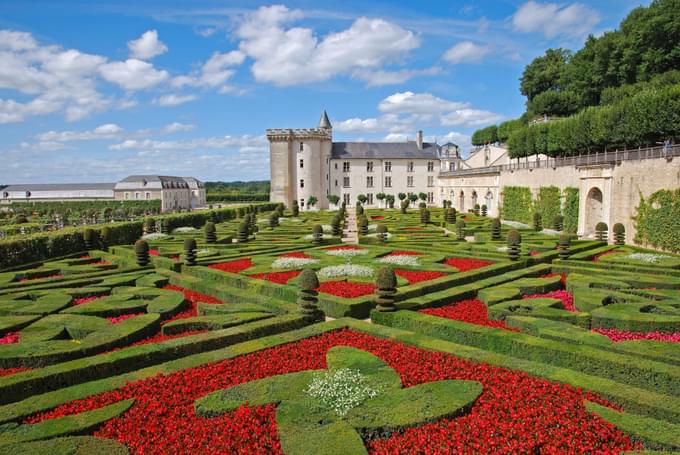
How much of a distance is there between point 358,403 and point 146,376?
344 centimetres

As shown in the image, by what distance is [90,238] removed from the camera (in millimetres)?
21484

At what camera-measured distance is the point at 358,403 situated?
6.21 m

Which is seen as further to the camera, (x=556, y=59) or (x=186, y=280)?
(x=556, y=59)

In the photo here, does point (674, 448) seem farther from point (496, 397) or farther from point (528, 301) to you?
point (528, 301)

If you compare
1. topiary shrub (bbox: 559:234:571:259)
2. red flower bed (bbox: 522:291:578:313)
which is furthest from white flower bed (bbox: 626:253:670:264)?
red flower bed (bbox: 522:291:578:313)

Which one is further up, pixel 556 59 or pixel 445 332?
pixel 556 59

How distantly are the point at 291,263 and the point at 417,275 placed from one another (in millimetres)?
4597

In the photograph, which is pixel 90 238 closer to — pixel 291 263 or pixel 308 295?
pixel 291 263

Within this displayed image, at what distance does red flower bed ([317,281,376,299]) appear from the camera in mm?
12284

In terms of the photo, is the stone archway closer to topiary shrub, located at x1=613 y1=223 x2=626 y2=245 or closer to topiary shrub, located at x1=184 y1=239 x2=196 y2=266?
topiary shrub, located at x1=613 y1=223 x2=626 y2=245

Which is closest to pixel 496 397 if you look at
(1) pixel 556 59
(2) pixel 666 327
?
(2) pixel 666 327

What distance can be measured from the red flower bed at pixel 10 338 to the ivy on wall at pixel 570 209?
29906mm

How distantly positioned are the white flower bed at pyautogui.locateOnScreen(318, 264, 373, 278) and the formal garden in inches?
4.9

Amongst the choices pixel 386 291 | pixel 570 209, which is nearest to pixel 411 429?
pixel 386 291
